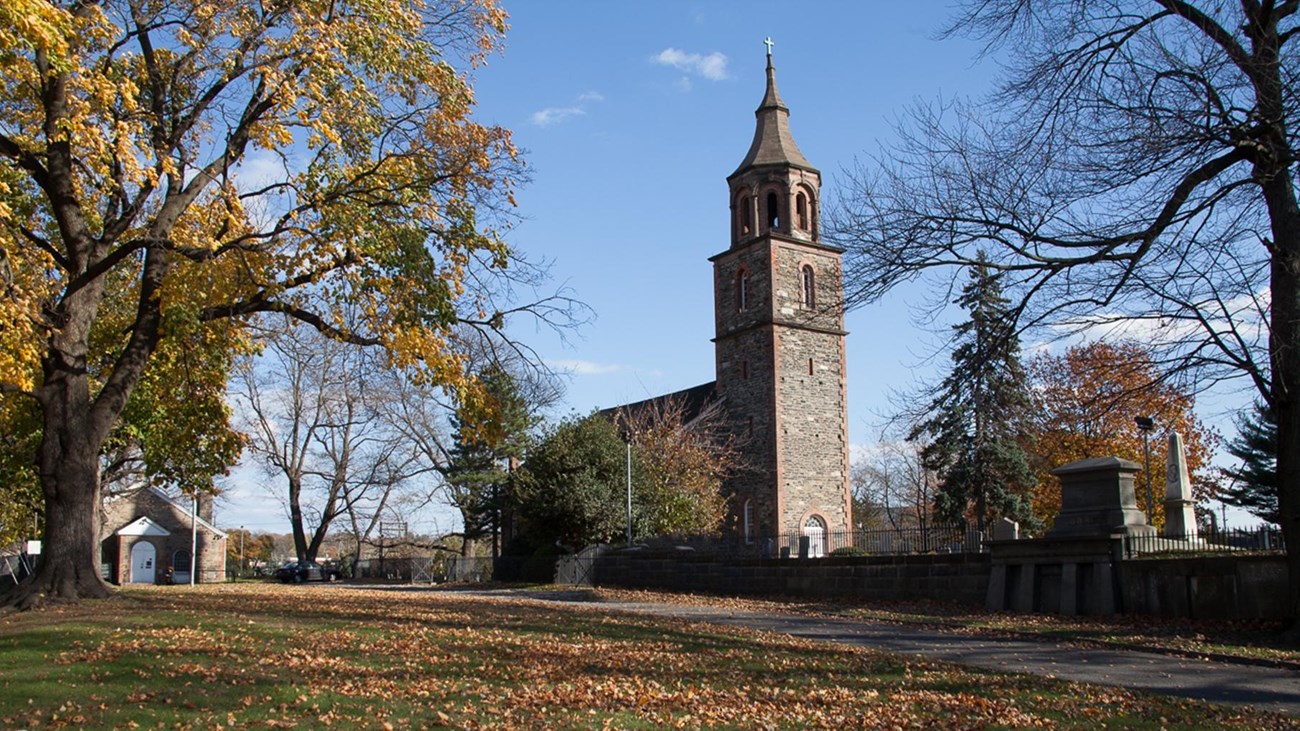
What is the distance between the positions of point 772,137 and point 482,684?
145 ft

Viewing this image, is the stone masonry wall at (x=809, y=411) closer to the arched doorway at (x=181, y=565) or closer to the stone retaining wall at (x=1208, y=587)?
the stone retaining wall at (x=1208, y=587)

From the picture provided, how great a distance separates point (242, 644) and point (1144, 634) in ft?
37.6

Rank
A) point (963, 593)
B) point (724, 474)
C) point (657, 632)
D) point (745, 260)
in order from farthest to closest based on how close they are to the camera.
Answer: point (745, 260) < point (724, 474) < point (963, 593) < point (657, 632)

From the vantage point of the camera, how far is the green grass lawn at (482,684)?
765 centimetres

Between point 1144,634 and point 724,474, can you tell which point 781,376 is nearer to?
point 724,474

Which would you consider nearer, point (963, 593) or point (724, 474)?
point (963, 593)

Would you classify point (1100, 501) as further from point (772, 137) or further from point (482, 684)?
point (772, 137)

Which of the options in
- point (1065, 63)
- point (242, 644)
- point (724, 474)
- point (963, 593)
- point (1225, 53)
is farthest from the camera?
point (724, 474)

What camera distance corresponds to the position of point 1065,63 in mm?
13016

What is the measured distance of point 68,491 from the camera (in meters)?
15.2

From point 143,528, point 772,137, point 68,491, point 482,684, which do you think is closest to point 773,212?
point 772,137

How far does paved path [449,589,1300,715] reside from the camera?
9.98 m

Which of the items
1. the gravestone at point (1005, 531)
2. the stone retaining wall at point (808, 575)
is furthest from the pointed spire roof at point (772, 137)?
the gravestone at point (1005, 531)

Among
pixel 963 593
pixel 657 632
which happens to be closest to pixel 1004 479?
pixel 963 593
